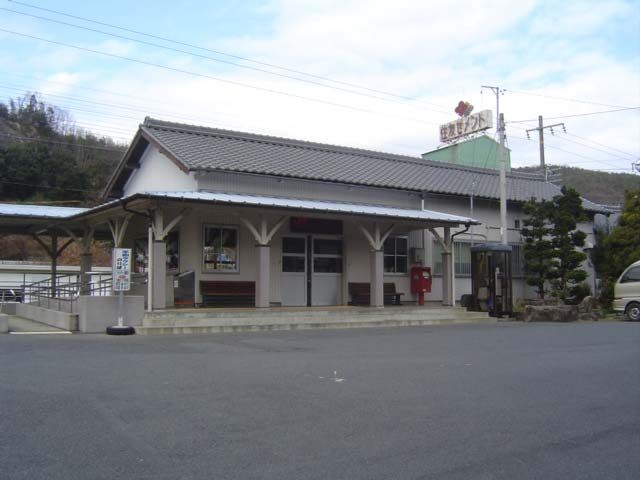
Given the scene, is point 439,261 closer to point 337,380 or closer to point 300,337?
point 300,337

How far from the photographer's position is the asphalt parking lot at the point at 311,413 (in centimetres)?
526

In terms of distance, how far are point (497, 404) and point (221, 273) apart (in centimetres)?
1248

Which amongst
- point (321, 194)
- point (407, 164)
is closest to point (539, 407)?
point (321, 194)

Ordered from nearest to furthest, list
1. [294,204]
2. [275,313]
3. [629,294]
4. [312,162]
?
[275,313] → [294,204] → [629,294] → [312,162]

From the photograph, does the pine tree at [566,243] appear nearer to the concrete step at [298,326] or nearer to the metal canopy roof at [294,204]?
the concrete step at [298,326]

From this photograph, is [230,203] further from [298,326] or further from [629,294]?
[629,294]

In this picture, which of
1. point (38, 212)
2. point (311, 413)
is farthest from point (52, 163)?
point (311, 413)

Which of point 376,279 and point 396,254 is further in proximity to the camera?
point 396,254

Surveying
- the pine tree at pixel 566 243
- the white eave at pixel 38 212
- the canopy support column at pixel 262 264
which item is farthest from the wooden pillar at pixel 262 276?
the pine tree at pixel 566 243

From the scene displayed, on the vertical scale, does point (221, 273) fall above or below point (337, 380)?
above

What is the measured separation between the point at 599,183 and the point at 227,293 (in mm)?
67205

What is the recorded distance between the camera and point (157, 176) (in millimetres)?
21594

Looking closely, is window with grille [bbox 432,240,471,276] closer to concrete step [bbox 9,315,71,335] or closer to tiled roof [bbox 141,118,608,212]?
tiled roof [bbox 141,118,608,212]

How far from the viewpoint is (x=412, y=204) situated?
78.3 feet
